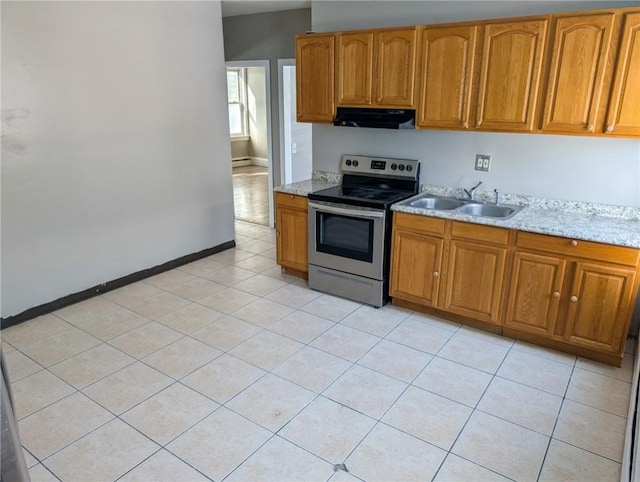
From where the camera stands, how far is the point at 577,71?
9.25ft

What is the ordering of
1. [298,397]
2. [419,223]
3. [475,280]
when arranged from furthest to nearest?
[419,223], [475,280], [298,397]

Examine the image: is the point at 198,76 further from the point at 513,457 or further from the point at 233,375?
the point at 513,457

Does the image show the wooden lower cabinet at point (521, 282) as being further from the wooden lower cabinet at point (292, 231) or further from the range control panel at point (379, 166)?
the wooden lower cabinet at point (292, 231)

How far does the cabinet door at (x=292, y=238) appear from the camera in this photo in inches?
161

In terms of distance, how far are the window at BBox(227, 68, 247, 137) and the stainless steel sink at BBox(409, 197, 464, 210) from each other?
7676 millimetres

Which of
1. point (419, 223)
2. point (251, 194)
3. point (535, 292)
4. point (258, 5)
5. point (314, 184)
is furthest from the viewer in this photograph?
point (251, 194)

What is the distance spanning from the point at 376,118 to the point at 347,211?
2.55 feet

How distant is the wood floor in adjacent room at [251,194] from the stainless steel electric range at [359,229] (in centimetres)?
235

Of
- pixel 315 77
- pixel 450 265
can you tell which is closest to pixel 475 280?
pixel 450 265

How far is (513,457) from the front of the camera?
2.20m

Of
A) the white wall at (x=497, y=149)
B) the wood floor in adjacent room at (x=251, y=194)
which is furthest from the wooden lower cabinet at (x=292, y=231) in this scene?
the wood floor in adjacent room at (x=251, y=194)

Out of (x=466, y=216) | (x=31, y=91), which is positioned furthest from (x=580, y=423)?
(x=31, y=91)

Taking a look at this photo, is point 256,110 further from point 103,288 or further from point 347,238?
point 347,238

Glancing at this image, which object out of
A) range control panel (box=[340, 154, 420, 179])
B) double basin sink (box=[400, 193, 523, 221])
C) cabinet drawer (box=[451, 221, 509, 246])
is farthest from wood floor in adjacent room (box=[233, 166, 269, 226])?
cabinet drawer (box=[451, 221, 509, 246])
